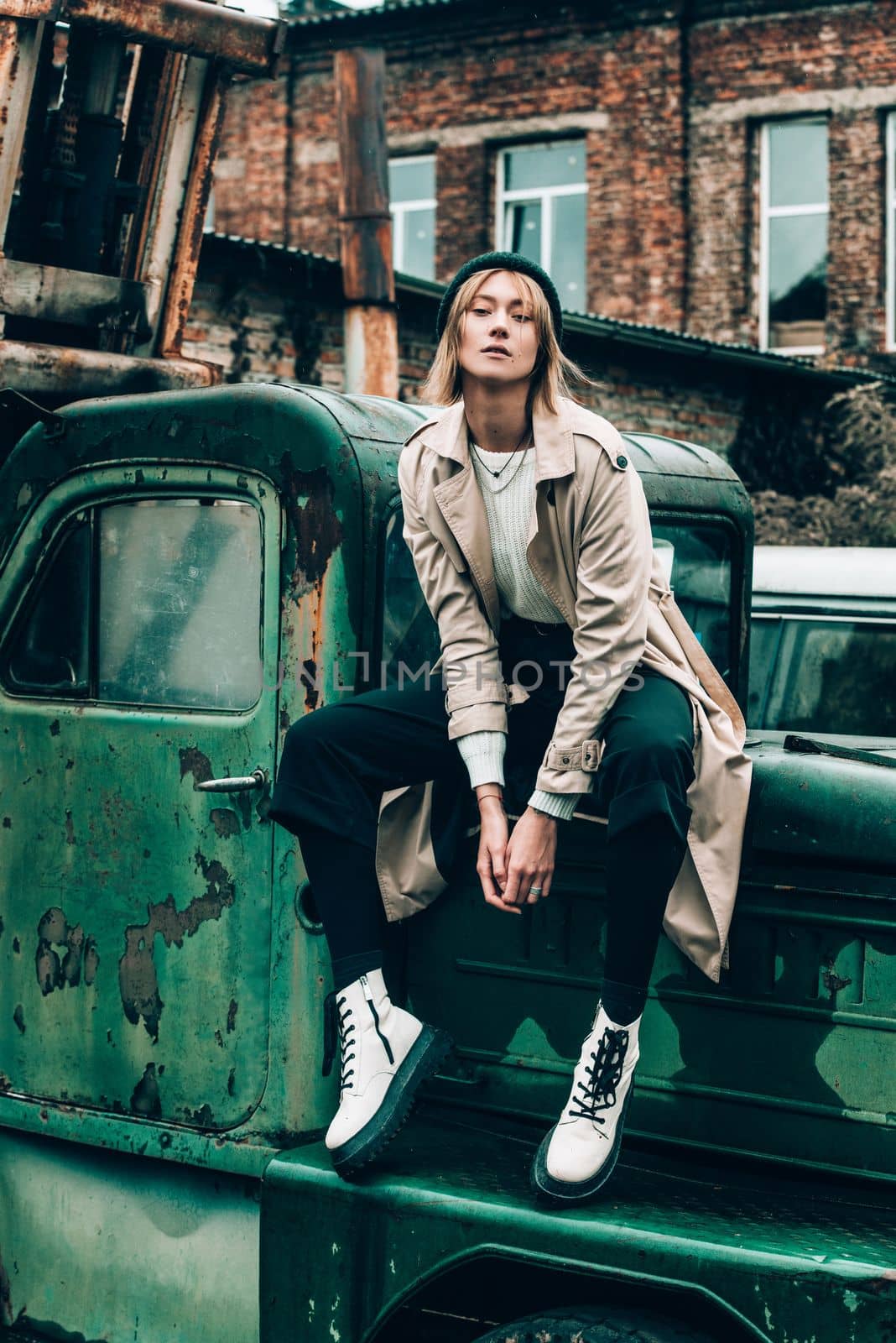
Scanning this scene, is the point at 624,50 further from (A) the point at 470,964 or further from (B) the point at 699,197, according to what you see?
(A) the point at 470,964

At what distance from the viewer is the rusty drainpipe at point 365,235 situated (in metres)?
9.18

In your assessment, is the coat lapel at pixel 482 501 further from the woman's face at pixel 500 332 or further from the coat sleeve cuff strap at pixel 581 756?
the coat sleeve cuff strap at pixel 581 756

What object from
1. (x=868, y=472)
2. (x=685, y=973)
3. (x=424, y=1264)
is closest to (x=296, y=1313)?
(x=424, y=1264)

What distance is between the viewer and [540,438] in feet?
8.38

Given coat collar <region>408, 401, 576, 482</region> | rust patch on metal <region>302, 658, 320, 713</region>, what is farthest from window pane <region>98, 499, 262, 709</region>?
coat collar <region>408, 401, 576, 482</region>

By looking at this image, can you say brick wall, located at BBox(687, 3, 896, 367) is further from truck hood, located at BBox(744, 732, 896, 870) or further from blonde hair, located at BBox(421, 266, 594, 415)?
truck hood, located at BBox(744, 732, 896, 870)

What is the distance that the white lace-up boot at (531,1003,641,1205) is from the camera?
234cm

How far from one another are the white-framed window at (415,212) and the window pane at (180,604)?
49.2 feet

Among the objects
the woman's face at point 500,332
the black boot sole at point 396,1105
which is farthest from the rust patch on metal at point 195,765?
the woman's face at point 500,332

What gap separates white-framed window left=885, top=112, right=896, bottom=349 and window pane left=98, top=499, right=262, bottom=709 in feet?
46.3

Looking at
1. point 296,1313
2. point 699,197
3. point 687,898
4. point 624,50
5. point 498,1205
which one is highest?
point 624,50

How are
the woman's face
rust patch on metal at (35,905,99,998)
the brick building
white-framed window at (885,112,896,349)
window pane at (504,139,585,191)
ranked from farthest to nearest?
window pane at (504,139,585,191) < the brick building < white-framed window at (885,112,896,349) < rust patch on metal at (35,905,99,998) < the woman's face

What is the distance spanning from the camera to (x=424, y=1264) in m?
2.42

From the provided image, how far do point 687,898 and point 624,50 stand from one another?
50.4 feet
